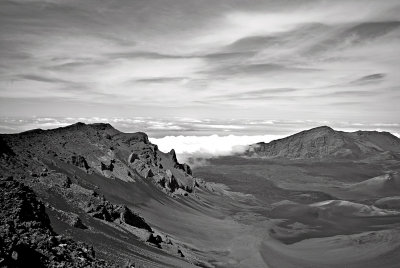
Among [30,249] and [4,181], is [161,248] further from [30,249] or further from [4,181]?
[30,249]

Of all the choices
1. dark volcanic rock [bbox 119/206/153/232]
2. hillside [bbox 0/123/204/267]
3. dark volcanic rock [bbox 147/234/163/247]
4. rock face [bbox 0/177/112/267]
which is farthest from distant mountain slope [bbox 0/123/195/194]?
rock face [bbox 0/177/112/267]

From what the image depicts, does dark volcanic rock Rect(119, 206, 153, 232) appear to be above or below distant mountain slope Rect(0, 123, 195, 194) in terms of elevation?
below

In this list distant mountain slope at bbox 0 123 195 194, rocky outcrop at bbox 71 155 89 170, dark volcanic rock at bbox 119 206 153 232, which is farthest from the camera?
rocky outcrop at bbox 71 155 89 170

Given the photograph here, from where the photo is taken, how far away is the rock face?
30.9m

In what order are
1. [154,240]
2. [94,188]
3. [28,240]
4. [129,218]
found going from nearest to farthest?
[28,240], [154,240], [129,218], [94,188]

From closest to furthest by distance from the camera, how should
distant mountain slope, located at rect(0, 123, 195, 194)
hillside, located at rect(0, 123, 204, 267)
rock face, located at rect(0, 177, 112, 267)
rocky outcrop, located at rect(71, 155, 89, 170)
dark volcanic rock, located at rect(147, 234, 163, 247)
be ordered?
1. rock face, located at rect(0, 177, 112, 267)
2. hillside, located at rect(0, 123, 204, 267)
3. dark volcanic rock, located at rect(147, 234, 163, 247)
4. distant mountain slope, located at rect(0, 123, 195, 194)
5. rocky outcrop, located at rect(71, 155, 89, 170)

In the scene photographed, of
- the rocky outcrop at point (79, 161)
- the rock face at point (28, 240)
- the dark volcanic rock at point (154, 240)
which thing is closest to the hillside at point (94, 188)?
the rocky outcrop at point (79, 161)

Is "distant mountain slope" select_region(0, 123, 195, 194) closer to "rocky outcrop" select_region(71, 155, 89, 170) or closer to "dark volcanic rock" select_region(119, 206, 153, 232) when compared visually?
"rocky outcrop" select_region(71, 155, 89, 170)

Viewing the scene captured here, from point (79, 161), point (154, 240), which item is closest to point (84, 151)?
point (79, 161)

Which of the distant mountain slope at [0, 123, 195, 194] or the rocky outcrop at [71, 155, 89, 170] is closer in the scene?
the distant mountain slope at [0, 123, 195, 194]

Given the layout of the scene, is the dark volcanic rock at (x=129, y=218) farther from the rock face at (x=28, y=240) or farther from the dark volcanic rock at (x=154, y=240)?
the rock face at (x=28, y=240)

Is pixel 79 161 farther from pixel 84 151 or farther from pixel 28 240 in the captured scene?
pixel 28 240

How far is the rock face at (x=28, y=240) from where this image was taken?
30906 millimetres

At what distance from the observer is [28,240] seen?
118 feet
